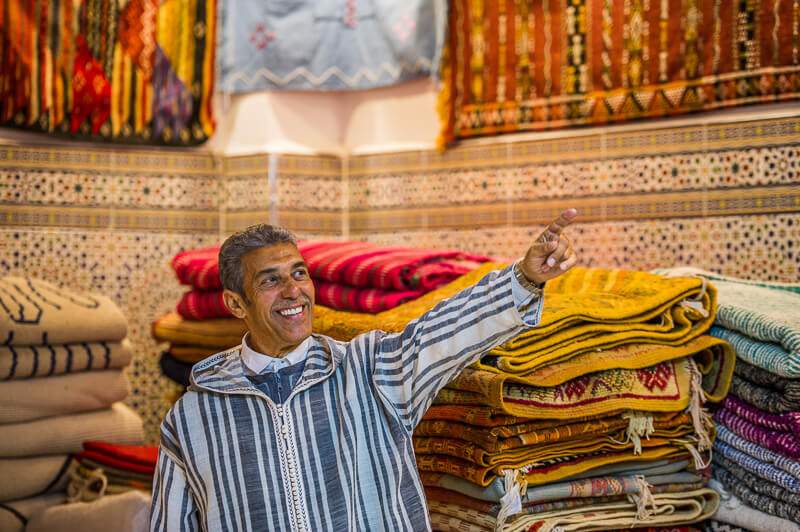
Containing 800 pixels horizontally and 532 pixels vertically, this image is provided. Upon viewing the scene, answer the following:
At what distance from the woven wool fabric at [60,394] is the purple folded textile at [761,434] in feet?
6.75

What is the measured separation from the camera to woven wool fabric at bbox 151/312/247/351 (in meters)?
3.16

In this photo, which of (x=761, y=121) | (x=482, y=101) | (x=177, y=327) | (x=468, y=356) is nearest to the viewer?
(x=468, y=356)

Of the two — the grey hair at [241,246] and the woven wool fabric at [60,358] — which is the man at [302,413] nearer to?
the grey hair at [241,246]

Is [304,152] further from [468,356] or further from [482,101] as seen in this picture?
[468,356]

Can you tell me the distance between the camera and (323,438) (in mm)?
1696

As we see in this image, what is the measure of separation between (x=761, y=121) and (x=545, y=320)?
60.3 inches

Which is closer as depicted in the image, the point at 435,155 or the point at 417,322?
the point at 417,322

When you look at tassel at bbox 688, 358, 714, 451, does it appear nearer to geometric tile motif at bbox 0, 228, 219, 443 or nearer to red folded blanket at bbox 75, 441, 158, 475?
→ red folded blanket at bbox 75, 441, 158, 475

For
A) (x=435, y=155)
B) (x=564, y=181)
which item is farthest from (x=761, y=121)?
(x=435, y=155)

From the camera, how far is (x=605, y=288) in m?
2.31

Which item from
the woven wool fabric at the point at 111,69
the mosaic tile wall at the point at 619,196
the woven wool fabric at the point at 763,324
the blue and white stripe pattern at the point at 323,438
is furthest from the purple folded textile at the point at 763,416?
the woven wool fabric at the point at 111,69

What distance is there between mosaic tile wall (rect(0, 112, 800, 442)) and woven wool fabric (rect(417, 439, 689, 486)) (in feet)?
3.96

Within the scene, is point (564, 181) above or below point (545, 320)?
above

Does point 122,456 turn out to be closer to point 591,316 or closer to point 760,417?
point 591,316
